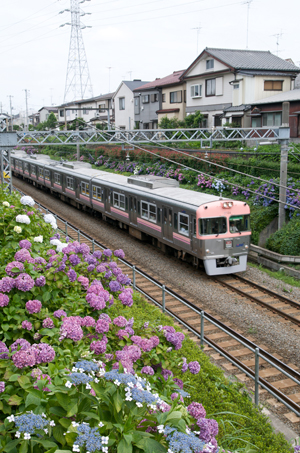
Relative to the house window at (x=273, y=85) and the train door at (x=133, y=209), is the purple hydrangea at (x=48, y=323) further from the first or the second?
the house window at (x=273, y=85)

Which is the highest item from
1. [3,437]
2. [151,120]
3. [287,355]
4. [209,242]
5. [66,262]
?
[151,120]

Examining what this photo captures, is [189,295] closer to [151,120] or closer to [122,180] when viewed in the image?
[122,180]

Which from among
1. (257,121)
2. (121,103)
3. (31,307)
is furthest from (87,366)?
(121,103)

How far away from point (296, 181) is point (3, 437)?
1677 cm

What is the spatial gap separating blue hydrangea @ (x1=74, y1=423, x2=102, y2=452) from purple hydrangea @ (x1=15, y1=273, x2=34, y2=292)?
1966mm

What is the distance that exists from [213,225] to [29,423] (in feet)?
34.4

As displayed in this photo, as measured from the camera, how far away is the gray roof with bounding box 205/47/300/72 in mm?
30125

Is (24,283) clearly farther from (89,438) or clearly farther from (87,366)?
(89,438)

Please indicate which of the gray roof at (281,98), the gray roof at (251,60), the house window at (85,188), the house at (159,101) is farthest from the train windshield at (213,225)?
the house at (159,101)

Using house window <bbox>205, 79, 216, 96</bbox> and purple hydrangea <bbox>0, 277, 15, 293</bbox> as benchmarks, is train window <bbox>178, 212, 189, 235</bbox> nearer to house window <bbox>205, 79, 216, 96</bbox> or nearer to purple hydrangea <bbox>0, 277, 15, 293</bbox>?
purple hydrangea <bbox>0, 277, 15, 293</bbox>

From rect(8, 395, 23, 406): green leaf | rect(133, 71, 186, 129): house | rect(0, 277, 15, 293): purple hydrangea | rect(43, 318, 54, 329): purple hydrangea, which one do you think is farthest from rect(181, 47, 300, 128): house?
rect(8, 395, 23, 406): green leaf

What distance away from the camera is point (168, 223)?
14.3m

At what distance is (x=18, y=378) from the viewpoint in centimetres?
313

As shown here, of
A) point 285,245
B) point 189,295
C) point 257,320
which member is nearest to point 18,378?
point 257,320
